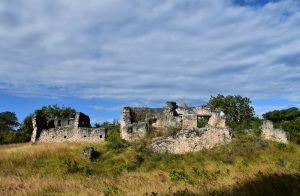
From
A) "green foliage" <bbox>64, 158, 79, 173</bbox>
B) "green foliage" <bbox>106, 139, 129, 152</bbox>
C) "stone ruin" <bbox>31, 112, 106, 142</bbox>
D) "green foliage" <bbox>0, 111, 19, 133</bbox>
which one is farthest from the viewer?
"green foliage" <bbox>0, 111, 19, 133</bbox>

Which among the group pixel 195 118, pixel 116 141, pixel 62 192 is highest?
pixel 195 118

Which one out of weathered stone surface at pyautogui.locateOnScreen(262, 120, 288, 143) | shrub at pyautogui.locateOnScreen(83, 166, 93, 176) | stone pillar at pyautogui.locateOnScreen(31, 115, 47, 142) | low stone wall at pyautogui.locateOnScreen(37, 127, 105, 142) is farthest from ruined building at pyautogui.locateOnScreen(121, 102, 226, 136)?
stone pillar at pyautogui.locateOnScreen(31, 115, 47, 142)

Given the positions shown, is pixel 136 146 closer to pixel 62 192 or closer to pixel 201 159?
pixel 201 159

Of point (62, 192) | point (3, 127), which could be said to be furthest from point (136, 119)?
point (3, 127)

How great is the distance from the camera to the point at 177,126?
2691cm

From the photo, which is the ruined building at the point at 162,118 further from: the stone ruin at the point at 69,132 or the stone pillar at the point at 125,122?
the stone ruin at the point at 69,132

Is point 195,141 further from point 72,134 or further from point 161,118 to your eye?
point 72,134

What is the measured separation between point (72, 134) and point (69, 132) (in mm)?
345

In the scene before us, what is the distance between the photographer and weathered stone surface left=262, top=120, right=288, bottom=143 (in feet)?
82.1

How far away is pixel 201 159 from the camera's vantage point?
21.0 metres

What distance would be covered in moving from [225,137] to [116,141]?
7.04 meters

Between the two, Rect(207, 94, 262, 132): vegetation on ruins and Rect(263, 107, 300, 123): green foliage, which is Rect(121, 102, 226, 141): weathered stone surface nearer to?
Rect(207, 94, 262, 132): vegetation on ruins

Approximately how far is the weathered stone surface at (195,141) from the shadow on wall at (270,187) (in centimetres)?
A: 1437

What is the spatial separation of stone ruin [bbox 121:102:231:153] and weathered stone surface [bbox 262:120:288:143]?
9.14ft
